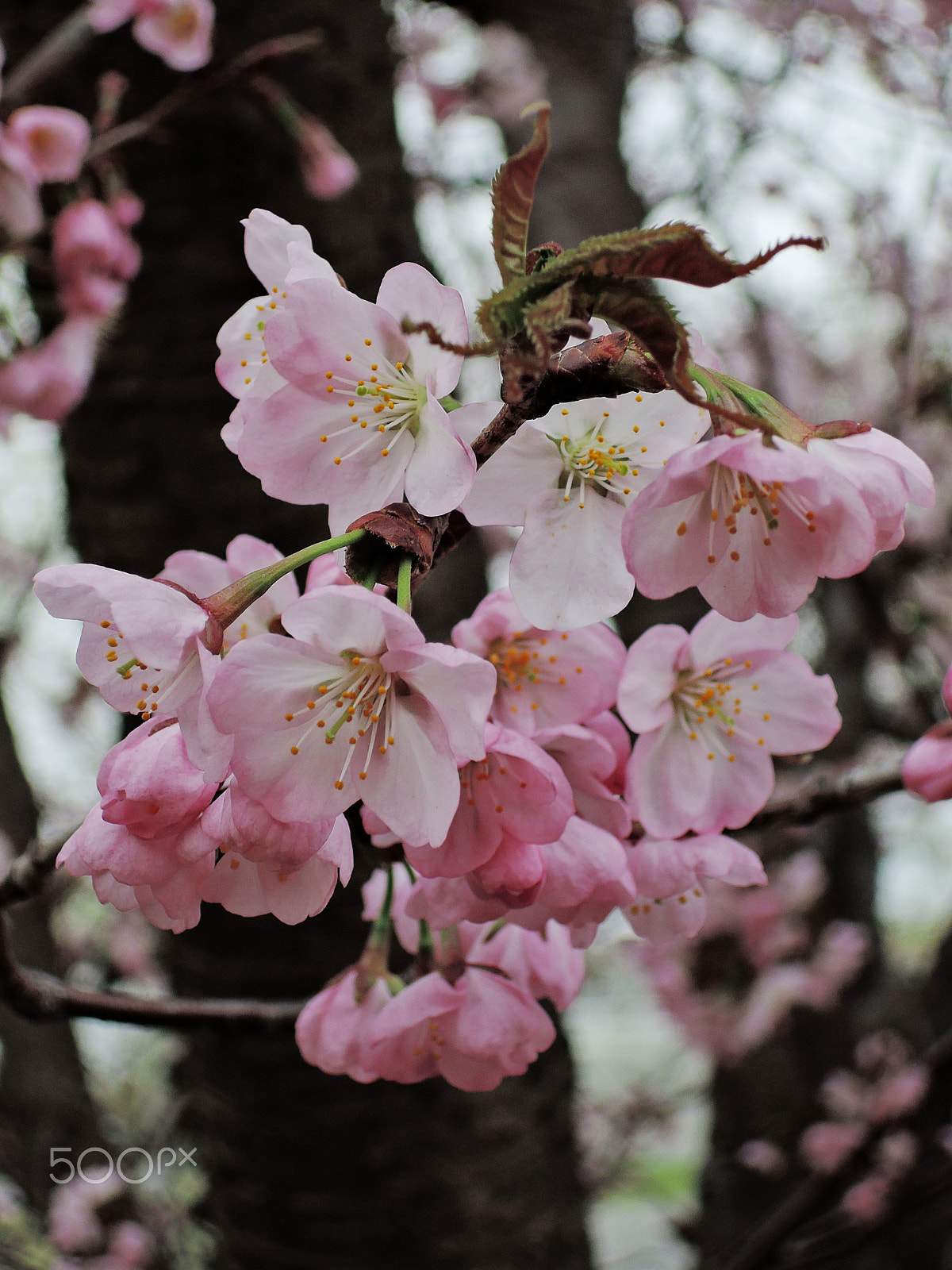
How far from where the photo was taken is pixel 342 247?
4.78 feet

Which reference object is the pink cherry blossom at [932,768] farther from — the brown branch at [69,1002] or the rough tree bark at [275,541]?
the rough tree bark at [275,541]

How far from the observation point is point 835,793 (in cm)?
91

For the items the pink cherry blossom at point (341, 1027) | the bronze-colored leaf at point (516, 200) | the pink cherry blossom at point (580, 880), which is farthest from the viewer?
the pink cherry blossom at point (341, 1027)

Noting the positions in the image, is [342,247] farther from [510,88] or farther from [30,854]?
[510,88]

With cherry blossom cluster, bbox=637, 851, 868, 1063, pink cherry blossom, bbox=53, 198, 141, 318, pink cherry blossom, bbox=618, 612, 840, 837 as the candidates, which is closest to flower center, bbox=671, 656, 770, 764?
pink cherry blossom, bbox=618, 612, 840, 837

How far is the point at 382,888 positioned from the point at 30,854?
0.31m

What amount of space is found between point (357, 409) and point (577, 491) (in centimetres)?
15

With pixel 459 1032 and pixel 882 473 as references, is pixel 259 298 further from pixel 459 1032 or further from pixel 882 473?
pixel 459 1032

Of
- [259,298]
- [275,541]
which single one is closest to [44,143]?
[275,541]

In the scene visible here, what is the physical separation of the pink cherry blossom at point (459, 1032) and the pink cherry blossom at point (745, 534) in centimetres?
35

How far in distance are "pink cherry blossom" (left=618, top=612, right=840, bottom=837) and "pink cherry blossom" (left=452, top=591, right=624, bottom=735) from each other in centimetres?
2

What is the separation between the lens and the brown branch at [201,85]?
1.37 metres

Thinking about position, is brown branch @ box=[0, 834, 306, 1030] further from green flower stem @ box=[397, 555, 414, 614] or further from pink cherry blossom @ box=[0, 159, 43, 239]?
pink cherry blossom @ box=[0, 159, 43, 239]

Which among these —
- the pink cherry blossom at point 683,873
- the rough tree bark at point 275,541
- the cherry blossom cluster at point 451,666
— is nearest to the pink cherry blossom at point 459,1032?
the cherry blossom cluster at point 451,666
